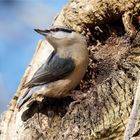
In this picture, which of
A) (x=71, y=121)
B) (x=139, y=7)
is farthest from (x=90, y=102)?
(x=139, y=7)

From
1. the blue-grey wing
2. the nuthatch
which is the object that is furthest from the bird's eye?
the blue-grey wing

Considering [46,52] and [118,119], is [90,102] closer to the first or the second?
[118,119]

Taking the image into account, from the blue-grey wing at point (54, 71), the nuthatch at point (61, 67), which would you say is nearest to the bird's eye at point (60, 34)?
the nuthatch at point (61, 67)

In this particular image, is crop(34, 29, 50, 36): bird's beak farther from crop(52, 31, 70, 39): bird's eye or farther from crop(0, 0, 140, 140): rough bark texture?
crop(0, 0, 140, 140): rough bark texture

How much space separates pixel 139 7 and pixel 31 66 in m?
0.71

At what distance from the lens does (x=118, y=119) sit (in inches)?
88.9

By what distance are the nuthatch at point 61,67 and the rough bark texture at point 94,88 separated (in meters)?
0.05

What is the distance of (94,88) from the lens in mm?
2531

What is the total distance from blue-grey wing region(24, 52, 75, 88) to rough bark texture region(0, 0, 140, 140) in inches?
4.0

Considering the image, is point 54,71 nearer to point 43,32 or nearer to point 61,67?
point 61,67

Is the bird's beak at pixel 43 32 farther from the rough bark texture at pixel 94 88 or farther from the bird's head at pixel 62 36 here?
the rough bark texture at pixel 94 88

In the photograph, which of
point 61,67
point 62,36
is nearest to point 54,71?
point 61,67

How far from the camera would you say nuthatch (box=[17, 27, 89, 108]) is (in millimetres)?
2682

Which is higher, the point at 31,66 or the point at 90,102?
the point at 31,66
